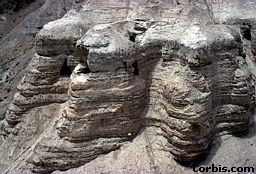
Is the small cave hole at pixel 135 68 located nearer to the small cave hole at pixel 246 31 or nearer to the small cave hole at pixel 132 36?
the small cave hole at pixel 132 36

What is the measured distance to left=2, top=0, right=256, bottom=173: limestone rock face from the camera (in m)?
5.48

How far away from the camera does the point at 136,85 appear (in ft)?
18.3

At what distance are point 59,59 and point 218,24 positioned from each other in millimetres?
2099

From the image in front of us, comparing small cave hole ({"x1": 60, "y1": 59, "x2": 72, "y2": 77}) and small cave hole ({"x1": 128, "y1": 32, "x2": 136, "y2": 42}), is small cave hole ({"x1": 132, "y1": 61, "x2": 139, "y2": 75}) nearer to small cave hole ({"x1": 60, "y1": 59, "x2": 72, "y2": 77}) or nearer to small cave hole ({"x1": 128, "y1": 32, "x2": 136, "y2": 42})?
small cave hole ({"x1": 128, "y1": 32, "x2": 136, "y2": 42})

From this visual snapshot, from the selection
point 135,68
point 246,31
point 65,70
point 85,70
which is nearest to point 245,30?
point 246,31

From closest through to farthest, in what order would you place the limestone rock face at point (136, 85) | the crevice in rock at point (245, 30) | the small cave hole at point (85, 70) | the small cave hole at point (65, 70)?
the limestone rock face at point (136, 85) → the small cave hole at point (85, 70) → the small cave hole at point (65, 70) → the crevice in rock at point (245, 30)

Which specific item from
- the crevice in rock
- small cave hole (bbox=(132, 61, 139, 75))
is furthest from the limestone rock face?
the crevice in rock

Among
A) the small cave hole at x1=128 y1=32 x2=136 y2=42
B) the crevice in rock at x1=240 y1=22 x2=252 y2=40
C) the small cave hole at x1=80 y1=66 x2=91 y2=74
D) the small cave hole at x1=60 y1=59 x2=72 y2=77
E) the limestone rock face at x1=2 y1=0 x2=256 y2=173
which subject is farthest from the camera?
the crevice in rock at x1=240 y1=22 x2=252 y2=40

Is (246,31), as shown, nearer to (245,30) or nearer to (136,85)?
(245,30)

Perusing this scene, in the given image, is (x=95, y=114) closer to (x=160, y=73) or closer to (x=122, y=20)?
(x=160, y=73)

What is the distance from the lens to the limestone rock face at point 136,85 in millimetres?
5477

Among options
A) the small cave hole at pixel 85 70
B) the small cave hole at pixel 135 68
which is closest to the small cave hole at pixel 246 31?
the small cave hole at pixel 135 68

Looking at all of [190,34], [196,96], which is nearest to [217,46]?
[190,34]

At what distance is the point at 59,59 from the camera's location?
6.05m
